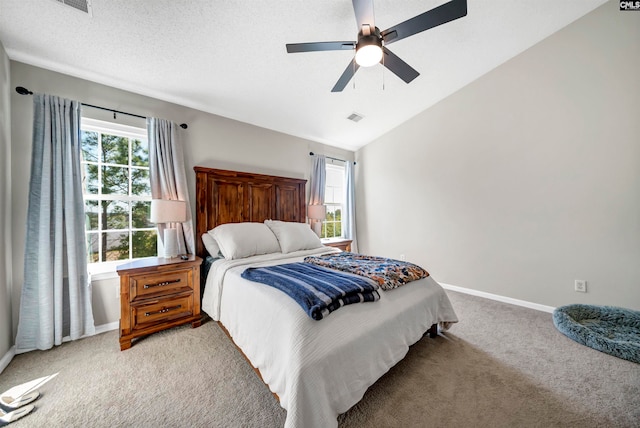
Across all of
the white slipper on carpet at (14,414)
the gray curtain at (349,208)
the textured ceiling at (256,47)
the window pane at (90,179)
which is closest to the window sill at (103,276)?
the window pane at (90,179)

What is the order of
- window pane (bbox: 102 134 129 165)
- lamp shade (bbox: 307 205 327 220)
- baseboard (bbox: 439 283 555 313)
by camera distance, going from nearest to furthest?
window pane (bbox: 102 134 129 165) → baseboard (bbox: 439 283 555 313) → lamp shade (bbox: 307 205 327 220)

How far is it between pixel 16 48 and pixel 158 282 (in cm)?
231

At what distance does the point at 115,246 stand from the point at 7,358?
1086 millimetres

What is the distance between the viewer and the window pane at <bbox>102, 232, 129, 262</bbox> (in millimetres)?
2471

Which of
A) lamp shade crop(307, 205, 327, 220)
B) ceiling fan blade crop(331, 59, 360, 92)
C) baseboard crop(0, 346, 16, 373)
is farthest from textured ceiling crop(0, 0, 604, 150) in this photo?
baseboard crop(0, 346, 16, 373)

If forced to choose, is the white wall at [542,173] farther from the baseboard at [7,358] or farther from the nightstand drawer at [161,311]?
the baseboard at [7,358]

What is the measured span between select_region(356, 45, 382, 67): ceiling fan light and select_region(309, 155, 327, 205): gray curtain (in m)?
2.41

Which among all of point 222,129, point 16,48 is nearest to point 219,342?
point 222,129

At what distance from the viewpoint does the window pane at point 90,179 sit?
2.35 metres

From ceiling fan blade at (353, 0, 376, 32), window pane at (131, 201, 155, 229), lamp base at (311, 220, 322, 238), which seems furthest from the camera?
lamp base at (311, 220, 322, 238)

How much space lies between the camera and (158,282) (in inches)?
84.4

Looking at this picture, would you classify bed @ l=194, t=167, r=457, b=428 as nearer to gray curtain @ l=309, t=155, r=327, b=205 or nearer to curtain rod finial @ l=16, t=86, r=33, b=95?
gray curtain @ l=309, t=155, r=327, b=205

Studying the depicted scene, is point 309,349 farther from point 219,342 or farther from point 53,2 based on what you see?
point 53,2

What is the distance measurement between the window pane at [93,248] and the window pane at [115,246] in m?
0.05
